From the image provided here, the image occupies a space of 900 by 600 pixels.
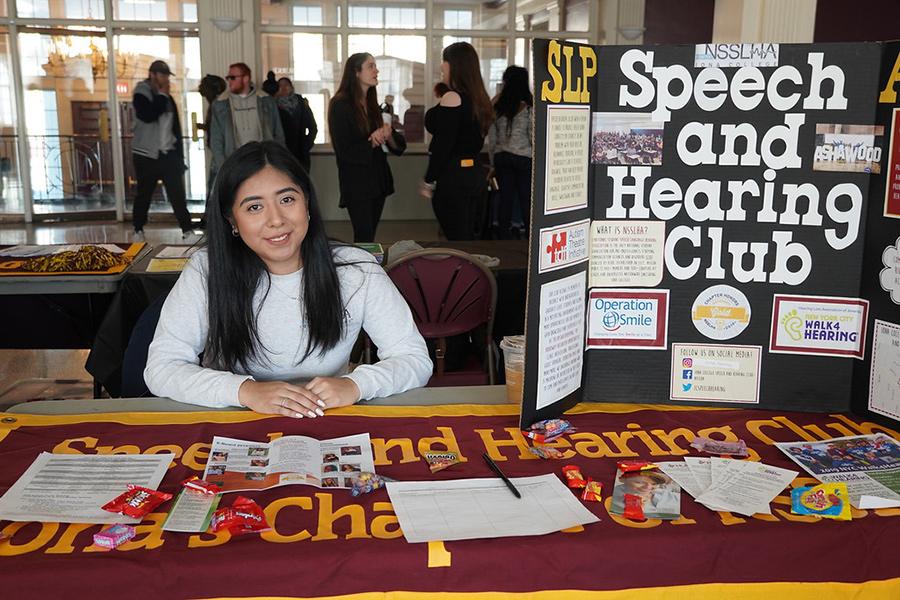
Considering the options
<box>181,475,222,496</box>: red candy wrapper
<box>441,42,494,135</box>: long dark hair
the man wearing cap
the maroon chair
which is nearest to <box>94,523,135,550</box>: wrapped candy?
<box>181,475,222,496</box>: red candy wrapper

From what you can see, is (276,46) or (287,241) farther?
(276,46)

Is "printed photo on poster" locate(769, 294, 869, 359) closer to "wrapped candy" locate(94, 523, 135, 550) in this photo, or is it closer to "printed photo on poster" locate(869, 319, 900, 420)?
"printed photo on poster" locate(869, 319, 900, 420)

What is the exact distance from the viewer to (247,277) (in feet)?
5.92

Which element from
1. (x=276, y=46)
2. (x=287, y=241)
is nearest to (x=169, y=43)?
(x=276, y=46)

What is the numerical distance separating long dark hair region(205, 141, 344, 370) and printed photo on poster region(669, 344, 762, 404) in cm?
74

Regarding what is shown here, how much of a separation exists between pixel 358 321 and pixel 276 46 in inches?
308

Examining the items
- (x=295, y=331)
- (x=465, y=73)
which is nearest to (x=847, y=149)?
(x=295, y=331)

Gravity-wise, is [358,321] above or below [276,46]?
below

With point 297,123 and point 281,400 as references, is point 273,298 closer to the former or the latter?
point 281,400

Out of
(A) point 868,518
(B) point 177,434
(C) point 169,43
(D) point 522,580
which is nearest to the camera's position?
(D) point 522,580

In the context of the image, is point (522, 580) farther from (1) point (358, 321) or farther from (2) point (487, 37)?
(2) point (487, 37)

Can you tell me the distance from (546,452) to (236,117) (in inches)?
265

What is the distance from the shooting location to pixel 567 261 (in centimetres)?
145

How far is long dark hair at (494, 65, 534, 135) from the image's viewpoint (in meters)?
6.08
